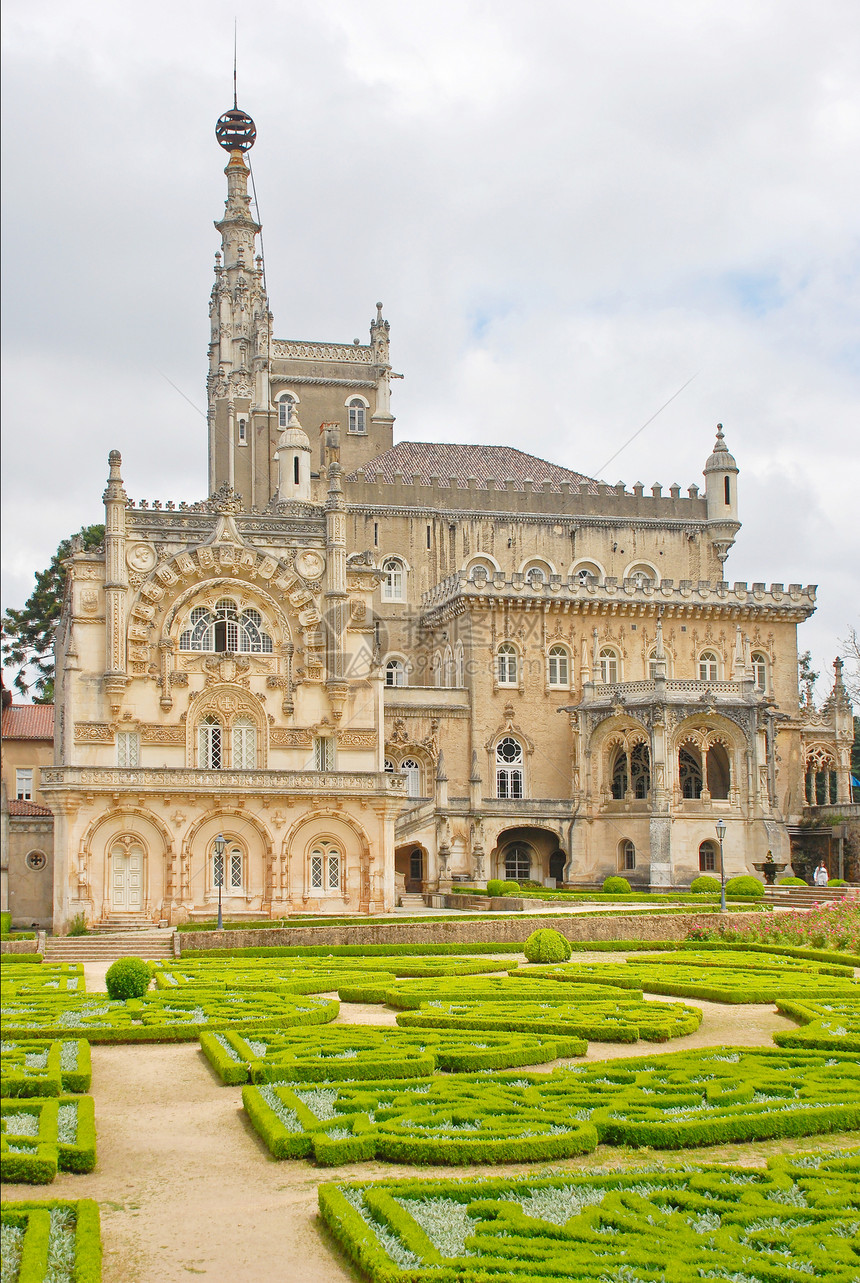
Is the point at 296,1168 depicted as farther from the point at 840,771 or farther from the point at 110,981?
the point at 840,771

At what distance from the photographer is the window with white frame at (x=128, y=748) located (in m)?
45.6

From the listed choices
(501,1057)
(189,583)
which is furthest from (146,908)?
(501,1057)

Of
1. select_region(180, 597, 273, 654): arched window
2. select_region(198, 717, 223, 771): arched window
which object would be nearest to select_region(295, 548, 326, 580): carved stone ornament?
select_region(180, 597, 273, 654): arched window

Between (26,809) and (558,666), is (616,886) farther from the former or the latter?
(26,809)

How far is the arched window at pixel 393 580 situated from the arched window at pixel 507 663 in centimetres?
615

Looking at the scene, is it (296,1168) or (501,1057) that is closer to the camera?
(296,1168)

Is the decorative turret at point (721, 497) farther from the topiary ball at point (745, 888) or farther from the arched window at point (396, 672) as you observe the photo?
the topiary ball at point (745, 888)

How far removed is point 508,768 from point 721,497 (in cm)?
1752

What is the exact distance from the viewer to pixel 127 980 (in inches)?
856

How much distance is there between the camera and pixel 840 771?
59.0 m

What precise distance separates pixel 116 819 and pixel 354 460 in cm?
2972

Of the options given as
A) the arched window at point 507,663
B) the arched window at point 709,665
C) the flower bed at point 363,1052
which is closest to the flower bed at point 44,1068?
the flower bed at point 363,1052

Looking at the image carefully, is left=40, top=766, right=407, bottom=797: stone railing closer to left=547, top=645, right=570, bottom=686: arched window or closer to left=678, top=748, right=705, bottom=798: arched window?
left=547, top=645, right=570, bottom=686: arched window

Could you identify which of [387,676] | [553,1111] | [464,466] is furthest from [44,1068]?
[464,466]
